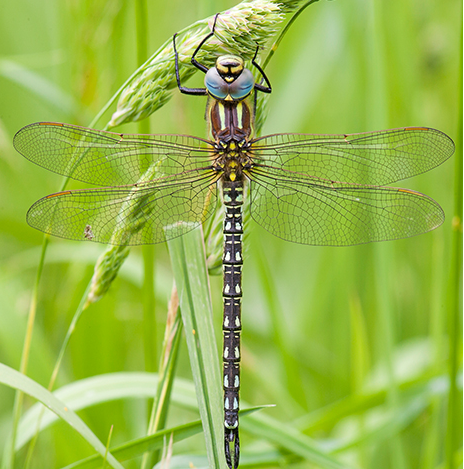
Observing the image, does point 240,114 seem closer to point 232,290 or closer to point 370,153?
point 370,153

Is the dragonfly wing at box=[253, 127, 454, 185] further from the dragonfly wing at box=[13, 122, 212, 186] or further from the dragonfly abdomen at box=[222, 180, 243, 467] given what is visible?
the dragonfly wing at box=[13, 122, 212, 186]

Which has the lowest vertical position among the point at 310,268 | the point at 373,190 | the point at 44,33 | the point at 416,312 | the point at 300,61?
the point at 416,312

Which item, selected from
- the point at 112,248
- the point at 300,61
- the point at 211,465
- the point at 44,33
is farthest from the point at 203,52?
the point at 44,33

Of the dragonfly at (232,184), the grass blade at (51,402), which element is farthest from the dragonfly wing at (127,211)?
the grass blade at (51,402)

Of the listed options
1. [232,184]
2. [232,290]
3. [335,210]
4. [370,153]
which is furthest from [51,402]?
[370,153]

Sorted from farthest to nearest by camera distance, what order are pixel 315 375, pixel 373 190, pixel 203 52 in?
pixel 315 375, pixel 373 190, pixel 203 52

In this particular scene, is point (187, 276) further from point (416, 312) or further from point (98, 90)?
point (416, 312)
